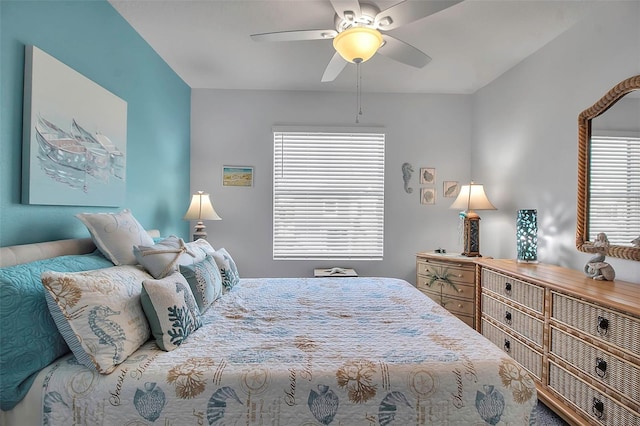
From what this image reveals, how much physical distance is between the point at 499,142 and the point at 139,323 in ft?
11.6

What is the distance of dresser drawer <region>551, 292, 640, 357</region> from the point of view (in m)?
1.45

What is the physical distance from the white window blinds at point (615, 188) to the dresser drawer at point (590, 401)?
35.6 inches

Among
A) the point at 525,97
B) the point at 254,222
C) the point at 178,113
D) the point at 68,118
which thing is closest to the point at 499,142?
the point at 525,97

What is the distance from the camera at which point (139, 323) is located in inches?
52.1

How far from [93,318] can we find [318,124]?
3.04m

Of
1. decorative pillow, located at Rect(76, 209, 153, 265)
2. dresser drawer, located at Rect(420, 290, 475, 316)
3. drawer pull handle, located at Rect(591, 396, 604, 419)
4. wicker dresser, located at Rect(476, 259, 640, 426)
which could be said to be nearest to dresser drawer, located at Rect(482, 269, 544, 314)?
wicker dresser, located at Rect(476, 259, 640, 426)

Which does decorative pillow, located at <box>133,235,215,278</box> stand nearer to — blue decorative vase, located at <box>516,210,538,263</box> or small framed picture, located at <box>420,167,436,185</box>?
blue decorative vase, located at <box>516,210,538,263</box>

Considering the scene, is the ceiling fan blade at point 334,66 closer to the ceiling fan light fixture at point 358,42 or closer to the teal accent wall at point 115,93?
the ceiling fan light fixture at point 358,42

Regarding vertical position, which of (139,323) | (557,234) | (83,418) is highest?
(557,234)

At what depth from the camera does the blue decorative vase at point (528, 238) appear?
263 cm

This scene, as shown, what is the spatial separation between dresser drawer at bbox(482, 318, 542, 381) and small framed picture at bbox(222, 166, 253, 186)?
9.29ft

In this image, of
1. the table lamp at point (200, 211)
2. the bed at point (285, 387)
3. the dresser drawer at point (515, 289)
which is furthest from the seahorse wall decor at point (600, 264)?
the table lamp at point (200, 211)

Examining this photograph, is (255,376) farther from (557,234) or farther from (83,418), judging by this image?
(557,234)

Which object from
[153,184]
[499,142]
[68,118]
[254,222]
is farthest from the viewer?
[254,222]
